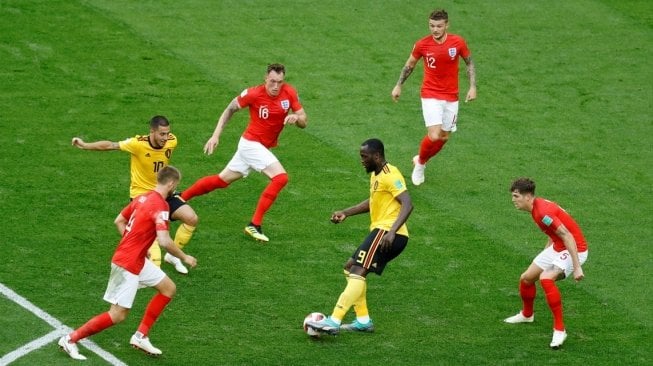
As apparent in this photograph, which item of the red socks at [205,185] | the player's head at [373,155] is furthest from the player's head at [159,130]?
the player's head at [373,155]

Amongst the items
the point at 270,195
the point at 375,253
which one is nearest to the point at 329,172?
the point at 270,195

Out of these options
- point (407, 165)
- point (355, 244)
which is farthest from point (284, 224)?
point (407, 165)

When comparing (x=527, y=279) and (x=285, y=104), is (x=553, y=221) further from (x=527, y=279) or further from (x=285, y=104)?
(x=285, y=104)

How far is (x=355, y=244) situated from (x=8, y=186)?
5061mm

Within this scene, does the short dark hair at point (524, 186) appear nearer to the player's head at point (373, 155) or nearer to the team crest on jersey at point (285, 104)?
the player's head at point (373, 155)

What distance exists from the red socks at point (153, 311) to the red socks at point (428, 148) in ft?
20.0

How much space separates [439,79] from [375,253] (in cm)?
515

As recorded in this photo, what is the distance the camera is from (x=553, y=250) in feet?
45.6

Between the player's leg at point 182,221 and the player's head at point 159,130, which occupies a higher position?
the player's head at point 159,130

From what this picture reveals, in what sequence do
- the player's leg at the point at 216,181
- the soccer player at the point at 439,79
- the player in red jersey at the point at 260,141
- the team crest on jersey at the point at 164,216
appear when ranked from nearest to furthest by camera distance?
the team crest on jersey at the point at 164,216 → the player in red jersey at the point at 260,141 → the player's leg at the point at 216,181 → the soccer player at the point at 439,79

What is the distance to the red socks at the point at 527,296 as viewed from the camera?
14.2 meters

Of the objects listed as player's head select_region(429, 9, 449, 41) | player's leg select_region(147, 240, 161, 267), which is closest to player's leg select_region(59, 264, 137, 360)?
player's leg select_region(147, 240, 161, 267)

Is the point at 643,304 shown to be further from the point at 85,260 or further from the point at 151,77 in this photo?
the point at 151,77

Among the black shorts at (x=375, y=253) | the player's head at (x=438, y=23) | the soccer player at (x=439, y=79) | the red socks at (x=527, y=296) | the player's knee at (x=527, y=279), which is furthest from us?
the soccer player at (x=439, y=79)
